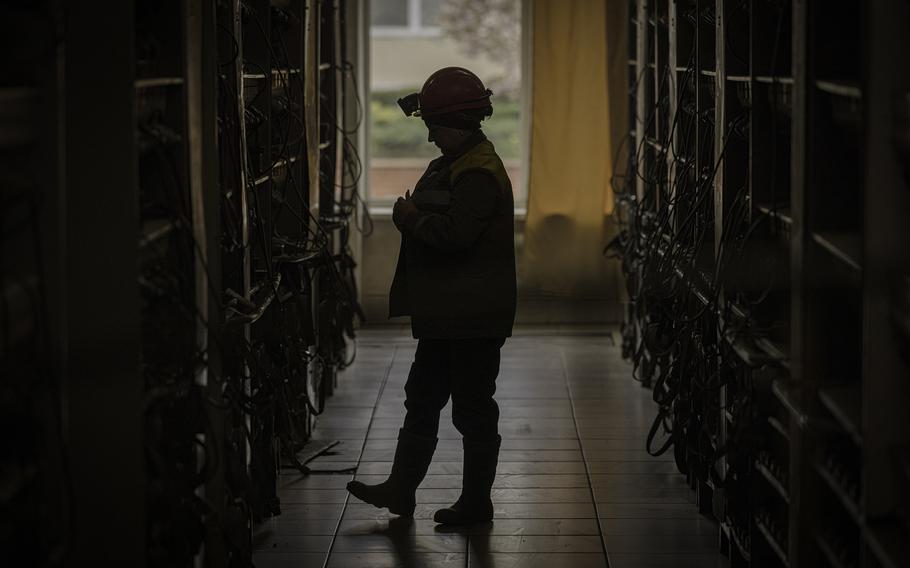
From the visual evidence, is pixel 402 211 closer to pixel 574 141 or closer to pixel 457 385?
pixel 457 385

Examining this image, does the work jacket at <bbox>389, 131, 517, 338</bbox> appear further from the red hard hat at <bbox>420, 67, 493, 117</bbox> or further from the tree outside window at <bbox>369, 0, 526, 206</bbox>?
the tree outside window at <bbox>369, 0, 526, 206</bbox>

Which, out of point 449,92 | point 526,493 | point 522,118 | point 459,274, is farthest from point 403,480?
point 522,118

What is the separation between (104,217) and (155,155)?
53 cm

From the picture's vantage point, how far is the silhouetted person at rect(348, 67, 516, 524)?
4184 mm

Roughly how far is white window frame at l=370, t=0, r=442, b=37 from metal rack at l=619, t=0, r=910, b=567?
418 centimetres

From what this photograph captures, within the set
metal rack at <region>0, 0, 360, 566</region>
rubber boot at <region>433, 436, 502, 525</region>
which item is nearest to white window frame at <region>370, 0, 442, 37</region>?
metal rack at <region>0, 0, 360, 566</region>

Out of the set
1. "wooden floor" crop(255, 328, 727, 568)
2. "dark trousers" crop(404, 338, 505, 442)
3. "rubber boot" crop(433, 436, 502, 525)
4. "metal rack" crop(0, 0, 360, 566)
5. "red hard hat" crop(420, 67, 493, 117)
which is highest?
"red hard hat" crop(420, 67, 493, 117)

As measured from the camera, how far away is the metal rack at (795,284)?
2592mm

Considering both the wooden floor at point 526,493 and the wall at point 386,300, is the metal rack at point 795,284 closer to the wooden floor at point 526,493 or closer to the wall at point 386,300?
the wooden floor at point 526,493

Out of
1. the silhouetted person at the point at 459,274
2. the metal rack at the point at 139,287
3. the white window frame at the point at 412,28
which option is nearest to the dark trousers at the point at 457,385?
the silhouetted person at the point at 459,274

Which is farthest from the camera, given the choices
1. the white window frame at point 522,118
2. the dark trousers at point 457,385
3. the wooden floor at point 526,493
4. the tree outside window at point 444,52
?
the tree outside window at point 444,52

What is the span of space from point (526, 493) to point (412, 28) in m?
4.80

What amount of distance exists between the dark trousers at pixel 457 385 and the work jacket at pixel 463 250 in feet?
0.28

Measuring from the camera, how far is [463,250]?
4.23m
